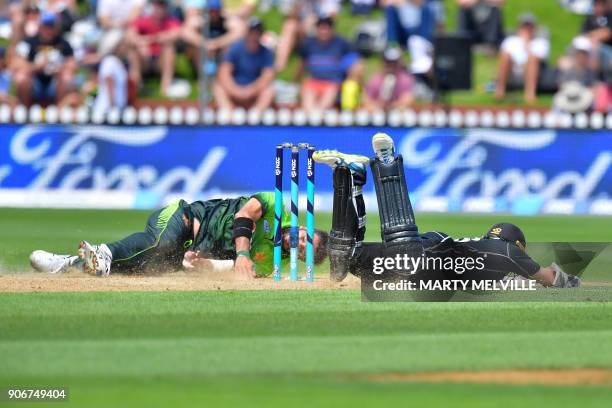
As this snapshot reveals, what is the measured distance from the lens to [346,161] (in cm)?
1087

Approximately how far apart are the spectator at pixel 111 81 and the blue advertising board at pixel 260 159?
151 cm

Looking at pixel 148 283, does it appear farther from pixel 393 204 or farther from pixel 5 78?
pixel 5 78

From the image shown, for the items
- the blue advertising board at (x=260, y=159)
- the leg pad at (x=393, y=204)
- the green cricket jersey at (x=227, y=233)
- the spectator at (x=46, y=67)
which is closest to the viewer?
the leg pad at (x=393, y=204)

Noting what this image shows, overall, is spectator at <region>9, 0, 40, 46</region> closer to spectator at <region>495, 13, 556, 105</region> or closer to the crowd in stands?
the crowd in stands

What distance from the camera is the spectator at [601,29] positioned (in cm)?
2392

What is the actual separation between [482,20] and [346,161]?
48.8 feet

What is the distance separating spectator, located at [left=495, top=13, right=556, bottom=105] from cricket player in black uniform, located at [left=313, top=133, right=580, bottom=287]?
13.3 metres

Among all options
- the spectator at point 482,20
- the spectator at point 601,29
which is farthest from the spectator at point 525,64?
the spectator at point 601,29

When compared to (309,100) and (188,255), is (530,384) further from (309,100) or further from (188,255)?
(309,100)

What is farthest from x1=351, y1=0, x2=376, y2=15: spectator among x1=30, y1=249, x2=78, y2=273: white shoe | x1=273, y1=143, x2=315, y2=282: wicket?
x1=273, y1=143, x2=315, y2=282: wicket

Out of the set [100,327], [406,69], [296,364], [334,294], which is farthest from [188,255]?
[406,69]

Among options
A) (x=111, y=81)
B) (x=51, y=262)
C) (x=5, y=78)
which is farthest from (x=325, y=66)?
(x=51, y=262)

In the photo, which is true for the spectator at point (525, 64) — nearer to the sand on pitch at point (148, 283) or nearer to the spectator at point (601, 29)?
the spectator at point (601, 29)

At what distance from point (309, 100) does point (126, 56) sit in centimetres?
361
